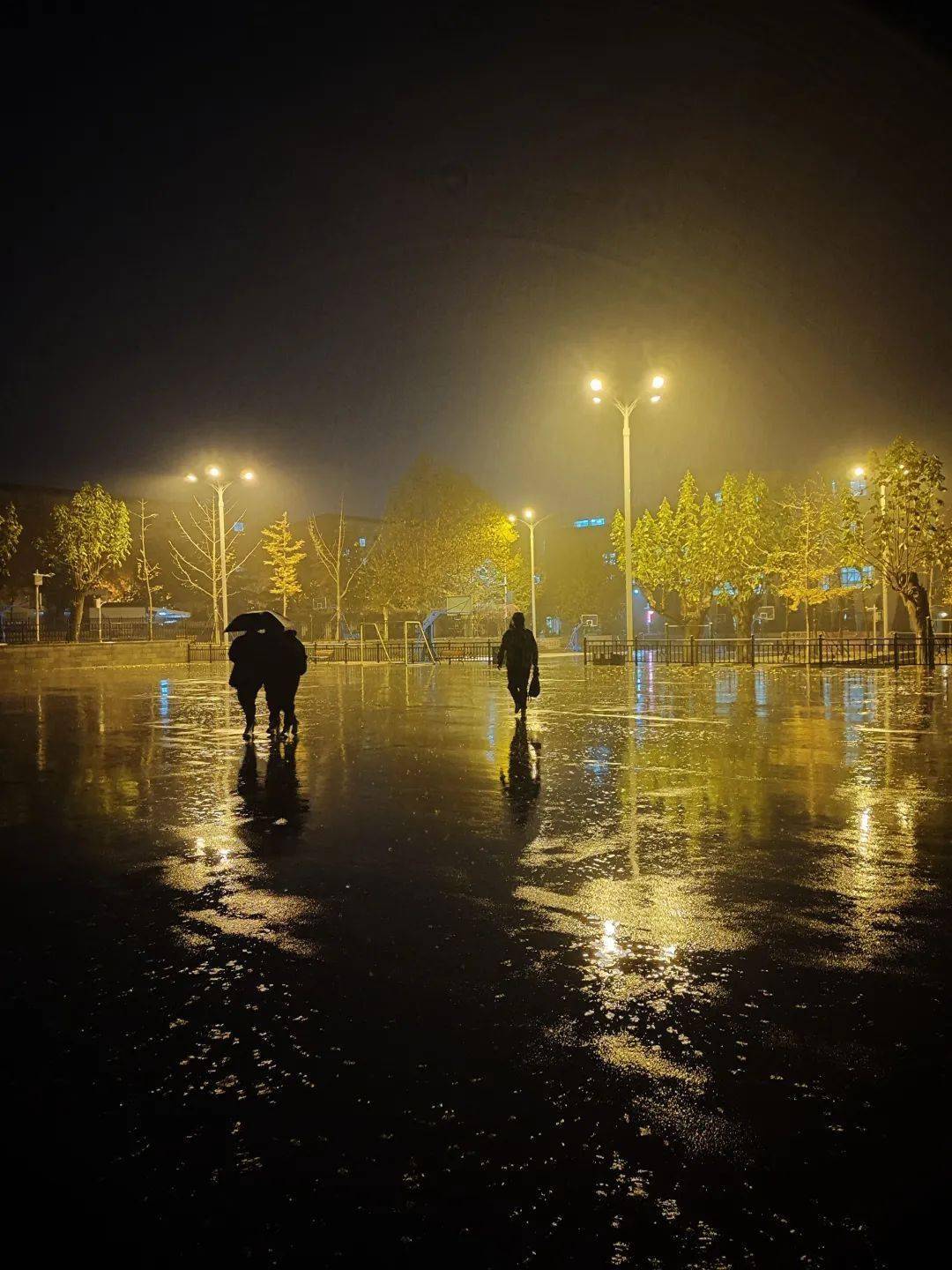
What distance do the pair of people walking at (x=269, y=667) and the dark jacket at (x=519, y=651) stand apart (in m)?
3.75

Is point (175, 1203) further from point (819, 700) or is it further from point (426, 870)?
point (819, 700)

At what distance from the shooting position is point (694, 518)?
45.1 metres

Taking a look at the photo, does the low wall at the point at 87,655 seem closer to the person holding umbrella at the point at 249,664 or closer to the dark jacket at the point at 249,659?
the person holding umbrella at the point at 249,664

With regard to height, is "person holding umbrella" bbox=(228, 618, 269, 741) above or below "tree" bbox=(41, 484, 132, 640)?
below

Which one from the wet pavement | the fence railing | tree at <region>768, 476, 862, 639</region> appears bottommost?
the wet pavement

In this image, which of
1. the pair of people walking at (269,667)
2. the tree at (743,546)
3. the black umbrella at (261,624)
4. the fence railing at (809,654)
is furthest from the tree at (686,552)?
the pair of people walking at (269,667)

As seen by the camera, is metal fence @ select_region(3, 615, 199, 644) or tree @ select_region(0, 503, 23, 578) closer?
metal fence @ select_region(3, 615, 199, 644)

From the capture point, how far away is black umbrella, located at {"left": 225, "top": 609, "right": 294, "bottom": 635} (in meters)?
14.5

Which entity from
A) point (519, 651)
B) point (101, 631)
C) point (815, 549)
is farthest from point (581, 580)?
point (519, 651)

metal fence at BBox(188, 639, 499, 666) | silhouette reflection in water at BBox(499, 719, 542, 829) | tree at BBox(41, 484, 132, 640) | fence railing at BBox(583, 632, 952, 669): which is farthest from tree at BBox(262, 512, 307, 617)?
silhouette reflection in water at BBox(499, 719, 542, 829)

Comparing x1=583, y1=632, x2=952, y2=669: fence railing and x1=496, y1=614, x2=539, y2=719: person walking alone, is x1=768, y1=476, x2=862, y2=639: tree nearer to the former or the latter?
x1=583, y1=632, x2=952, y2=669: fence railing

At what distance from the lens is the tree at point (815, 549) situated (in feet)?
121

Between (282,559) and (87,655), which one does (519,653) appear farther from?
(282,559)

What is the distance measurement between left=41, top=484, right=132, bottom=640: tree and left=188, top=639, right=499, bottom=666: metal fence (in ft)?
38.1
